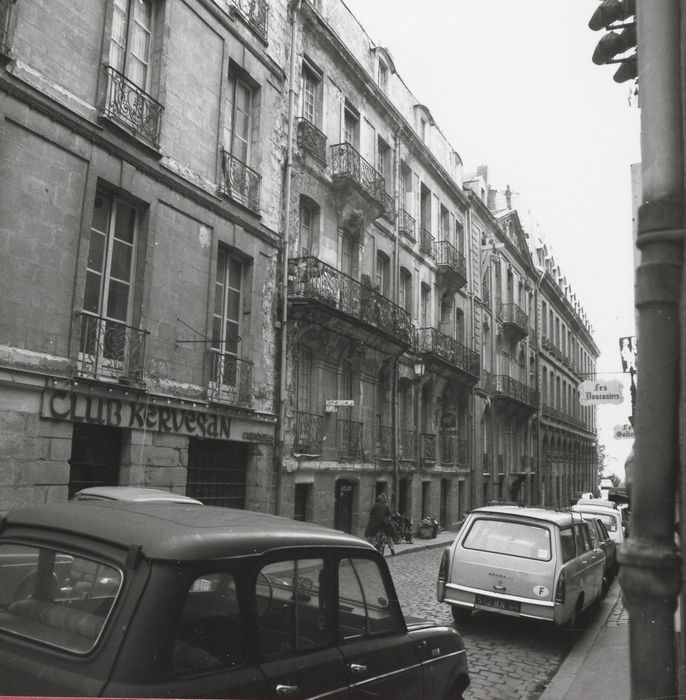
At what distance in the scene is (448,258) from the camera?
2803 centimetres

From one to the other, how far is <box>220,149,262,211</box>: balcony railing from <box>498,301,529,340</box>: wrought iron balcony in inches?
897

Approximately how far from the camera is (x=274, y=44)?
17.4m

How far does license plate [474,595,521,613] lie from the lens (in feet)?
Answer: 28.4

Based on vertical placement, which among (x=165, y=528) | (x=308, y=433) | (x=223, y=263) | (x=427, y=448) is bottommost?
(x=165, y=528)

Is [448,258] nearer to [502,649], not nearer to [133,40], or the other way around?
[133,40]

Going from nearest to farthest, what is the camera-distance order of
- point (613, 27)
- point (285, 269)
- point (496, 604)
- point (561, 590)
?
point (613, 27), point (561, 590), point (496, 604), point (285, 269)

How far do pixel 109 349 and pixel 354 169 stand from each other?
426 inches

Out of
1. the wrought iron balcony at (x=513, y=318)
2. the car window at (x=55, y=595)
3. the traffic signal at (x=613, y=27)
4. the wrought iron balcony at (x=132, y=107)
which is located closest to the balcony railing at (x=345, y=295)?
the wrought iron balcony at (x=132, y=107)

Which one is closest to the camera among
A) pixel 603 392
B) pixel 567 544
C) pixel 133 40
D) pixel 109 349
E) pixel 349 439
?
pixel 567 544

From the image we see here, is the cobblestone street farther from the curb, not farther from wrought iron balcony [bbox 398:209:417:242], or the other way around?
wrought iron balcony [bbox 398:209:417:242]

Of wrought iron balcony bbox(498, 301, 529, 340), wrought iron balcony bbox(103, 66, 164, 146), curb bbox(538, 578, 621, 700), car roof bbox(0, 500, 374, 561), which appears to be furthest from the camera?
wrought iron balcony bbox(498, 301, 529, 340)

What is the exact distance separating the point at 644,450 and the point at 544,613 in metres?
7.19

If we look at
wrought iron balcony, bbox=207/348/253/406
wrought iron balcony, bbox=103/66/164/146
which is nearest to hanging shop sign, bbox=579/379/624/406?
wrought iron balcony, bbox=207/348/253/406

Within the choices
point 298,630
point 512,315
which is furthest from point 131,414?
point 512,315
